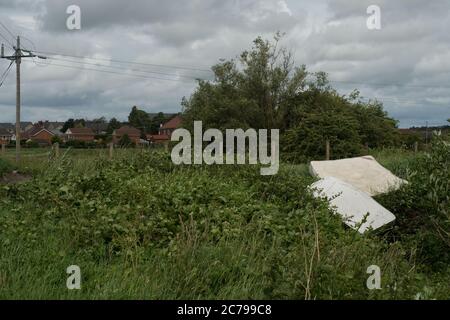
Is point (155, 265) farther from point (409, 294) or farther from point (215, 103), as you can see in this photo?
point (215, 103)

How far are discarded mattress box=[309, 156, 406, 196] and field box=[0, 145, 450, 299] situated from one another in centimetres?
130

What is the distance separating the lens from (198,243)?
5.16m

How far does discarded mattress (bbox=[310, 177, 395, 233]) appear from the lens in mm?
8273

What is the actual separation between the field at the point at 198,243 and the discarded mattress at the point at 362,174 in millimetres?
1304

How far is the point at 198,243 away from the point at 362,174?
690cm

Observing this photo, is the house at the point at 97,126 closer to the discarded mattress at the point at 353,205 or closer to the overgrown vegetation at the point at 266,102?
the overgrown vegetation at the point at 266,102

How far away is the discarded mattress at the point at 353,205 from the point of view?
27.1 ft

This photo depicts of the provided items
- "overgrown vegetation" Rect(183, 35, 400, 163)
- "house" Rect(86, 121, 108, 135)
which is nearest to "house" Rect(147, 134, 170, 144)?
"overgrown vegetation" Rect(183, 35, 400, 163)

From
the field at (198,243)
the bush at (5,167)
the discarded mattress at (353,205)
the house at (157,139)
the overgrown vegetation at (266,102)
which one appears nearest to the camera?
the field at (198,243)

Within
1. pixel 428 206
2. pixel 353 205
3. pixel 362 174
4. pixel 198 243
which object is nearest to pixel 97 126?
pixel 362 174

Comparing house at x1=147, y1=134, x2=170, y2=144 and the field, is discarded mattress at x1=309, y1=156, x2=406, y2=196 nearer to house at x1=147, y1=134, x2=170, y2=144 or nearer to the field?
the field

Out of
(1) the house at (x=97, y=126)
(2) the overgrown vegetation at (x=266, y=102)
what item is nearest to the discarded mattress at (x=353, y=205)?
(2) the overgrown vegetation at (x=266, y=102)

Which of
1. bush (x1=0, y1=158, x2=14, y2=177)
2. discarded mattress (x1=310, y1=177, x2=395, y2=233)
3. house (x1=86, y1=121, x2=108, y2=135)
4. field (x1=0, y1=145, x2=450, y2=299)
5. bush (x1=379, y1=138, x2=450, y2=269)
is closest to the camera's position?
field (x1=0, y1=145, x2=450, y2=299)
